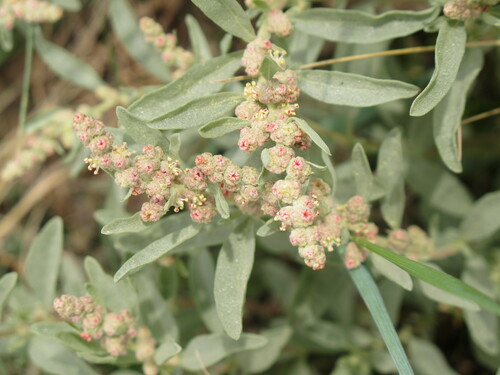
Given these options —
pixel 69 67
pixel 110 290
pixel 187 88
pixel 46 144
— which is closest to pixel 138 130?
pixel 187 88

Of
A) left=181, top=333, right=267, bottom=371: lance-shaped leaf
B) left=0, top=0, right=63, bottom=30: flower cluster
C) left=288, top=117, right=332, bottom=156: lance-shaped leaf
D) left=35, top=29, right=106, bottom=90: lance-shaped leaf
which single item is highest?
left=0, top=0, right=63, bottom=30: flower cluster

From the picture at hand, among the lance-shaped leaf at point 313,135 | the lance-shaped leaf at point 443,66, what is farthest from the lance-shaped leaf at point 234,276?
the lance-shaped leaf at point 443,66

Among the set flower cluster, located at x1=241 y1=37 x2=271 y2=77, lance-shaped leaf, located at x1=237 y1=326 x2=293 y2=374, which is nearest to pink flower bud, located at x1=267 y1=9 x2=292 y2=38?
flower cluster, located at x1=241 y1=37 x2=271 y2=77

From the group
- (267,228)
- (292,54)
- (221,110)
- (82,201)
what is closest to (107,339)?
(267,228)

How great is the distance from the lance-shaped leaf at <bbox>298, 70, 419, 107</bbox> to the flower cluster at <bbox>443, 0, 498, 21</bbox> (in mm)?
360

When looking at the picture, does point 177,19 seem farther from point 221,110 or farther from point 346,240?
point 346,240

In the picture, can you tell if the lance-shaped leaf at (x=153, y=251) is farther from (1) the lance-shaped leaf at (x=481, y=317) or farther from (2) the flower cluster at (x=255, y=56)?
(1) the lance-shaped leaf at (x=481, y=317)

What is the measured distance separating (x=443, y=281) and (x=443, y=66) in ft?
2.98

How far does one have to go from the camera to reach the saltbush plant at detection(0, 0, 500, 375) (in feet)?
8.32

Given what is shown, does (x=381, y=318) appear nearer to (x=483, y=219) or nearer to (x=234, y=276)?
(x=234, y=276)

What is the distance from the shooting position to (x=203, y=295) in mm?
3602

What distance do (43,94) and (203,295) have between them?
9.07 feet

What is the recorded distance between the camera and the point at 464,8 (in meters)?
2.77

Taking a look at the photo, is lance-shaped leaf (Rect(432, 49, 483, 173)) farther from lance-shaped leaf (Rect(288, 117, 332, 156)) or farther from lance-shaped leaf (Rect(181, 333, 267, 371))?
lance-shaped leaf (Rect(181, 333, 267, 371))
